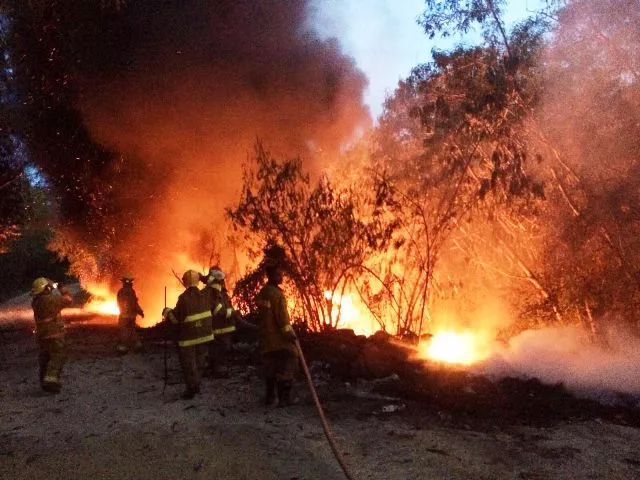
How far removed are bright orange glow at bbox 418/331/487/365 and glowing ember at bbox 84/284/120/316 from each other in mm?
13110

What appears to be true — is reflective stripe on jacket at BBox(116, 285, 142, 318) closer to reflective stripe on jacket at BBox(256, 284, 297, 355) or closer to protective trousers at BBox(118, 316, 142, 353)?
protective trousers at BBox(118, 316, 142, 353)

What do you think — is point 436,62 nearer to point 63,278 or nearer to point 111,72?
point 111,72

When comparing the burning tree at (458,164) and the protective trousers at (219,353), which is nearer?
the protective trousers at (219,353)

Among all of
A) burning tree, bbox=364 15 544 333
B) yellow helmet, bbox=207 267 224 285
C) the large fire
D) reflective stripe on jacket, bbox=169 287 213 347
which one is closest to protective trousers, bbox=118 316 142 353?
yellow helmet, bbox=207 267 224 285

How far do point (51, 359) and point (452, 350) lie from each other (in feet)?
21.2

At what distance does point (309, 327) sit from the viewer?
34.8 feet

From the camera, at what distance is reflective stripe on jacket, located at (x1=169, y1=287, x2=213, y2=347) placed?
276 inches

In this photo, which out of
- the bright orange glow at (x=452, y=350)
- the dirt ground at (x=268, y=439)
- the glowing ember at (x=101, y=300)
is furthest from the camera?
the glowing ember at (x=101, y=300)

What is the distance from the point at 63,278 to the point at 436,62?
1552 inches

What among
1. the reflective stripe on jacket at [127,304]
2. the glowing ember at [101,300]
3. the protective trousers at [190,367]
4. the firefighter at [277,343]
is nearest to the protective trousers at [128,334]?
the reflective stripe on jacket at [127,304]

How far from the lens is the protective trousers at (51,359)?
7734 mm

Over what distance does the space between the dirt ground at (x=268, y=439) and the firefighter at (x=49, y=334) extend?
0.27m

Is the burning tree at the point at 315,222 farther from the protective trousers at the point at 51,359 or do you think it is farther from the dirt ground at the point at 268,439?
the protective trousers at the point at 51,359

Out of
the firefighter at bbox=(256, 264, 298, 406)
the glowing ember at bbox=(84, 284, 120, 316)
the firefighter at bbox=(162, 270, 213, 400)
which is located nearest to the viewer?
the firefighter at bbox=(256, 264, 298, 406)
